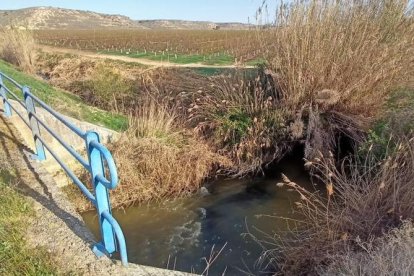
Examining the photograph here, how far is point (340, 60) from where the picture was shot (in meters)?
7.23

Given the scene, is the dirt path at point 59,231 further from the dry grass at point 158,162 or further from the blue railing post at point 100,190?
the dry grass at point 158,162

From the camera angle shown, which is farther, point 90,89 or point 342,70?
point 90,89

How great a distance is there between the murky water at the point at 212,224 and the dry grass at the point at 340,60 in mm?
1179

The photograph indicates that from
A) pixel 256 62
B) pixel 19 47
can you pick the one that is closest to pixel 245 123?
pixel 256 62

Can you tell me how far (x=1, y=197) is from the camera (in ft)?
14.4

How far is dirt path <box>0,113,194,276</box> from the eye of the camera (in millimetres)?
3340

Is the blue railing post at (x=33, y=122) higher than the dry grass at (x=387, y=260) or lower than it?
higher

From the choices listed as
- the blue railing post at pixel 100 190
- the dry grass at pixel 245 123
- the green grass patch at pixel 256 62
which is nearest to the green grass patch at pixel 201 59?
the green grass patch at pixel 256 62

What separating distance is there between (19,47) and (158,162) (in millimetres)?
13152

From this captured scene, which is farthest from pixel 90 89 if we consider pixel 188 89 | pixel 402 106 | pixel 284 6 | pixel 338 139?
pixel 402 106

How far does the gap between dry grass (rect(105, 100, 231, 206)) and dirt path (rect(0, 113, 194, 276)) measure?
1.92 m

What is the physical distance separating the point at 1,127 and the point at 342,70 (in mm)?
6245

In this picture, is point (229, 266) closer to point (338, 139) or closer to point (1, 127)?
point (338, 139)

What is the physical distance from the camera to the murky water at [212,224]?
18.4ft
